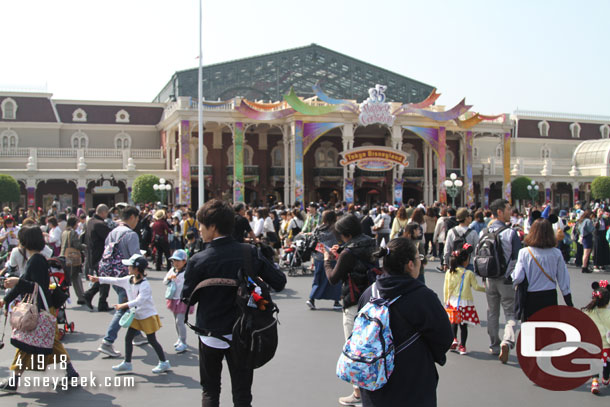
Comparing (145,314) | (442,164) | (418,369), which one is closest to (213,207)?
(418,369)

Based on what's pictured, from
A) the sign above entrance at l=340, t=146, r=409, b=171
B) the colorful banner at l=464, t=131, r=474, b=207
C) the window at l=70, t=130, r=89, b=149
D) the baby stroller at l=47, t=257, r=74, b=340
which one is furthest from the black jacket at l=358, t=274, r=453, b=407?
the window at l=70, t=130, r=89, b=149

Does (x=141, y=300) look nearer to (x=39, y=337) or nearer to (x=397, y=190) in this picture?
(x=39, y=337)

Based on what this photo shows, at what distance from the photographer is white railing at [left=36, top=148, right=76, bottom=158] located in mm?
33375

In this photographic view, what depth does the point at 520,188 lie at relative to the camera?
37125 mm

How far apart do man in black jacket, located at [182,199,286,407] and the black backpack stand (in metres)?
0.05

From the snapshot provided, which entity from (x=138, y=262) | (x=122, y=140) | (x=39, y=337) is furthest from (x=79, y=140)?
(x=39, y=337)

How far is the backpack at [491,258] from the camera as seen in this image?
6.53 m

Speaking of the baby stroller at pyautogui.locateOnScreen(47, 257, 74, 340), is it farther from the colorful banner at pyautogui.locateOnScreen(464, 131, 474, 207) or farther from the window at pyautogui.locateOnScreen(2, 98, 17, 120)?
the window at pyautogui.locateOnScreen(2, 98, 17, 120)

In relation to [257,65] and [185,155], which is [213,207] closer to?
[185,155]

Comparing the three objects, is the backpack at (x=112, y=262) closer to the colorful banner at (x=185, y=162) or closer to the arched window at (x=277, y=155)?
the colorful banner at (x=185, y=162)

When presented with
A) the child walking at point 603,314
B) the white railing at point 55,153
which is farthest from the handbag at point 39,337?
the white railing at point 55,153

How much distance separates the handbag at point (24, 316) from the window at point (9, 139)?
3313cm

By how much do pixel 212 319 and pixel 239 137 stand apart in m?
27.0

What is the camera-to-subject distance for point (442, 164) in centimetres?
3316
